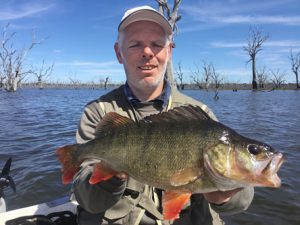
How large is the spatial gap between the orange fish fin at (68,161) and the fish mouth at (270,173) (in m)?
1.38

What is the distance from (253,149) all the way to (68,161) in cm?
142

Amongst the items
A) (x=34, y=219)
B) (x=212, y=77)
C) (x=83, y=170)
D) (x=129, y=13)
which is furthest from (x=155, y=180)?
(x=212, y=77)

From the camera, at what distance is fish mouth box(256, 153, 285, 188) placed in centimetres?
242

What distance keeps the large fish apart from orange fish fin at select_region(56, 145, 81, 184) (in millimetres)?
88

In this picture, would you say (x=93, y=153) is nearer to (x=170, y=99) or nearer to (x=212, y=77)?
(x=170, y=99)

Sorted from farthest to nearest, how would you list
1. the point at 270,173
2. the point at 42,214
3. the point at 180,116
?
the point at 42,214 < the point at 180,116 < the point at 270,173

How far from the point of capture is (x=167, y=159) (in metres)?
2.57

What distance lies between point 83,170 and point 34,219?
145 cm

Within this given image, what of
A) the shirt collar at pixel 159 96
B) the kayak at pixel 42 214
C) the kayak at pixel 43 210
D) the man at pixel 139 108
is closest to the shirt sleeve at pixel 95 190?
the man at pixel 139 108

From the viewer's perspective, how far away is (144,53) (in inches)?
137

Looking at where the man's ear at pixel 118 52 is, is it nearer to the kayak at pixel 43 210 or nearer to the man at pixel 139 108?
the man at pixel 139 108

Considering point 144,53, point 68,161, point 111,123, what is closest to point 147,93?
point 144,53

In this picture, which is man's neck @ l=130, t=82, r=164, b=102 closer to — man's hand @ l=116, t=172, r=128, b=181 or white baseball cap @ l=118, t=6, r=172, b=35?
white baseball cap @ l=118, t=6, r=172, b=35

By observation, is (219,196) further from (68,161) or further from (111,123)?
(68,161)
